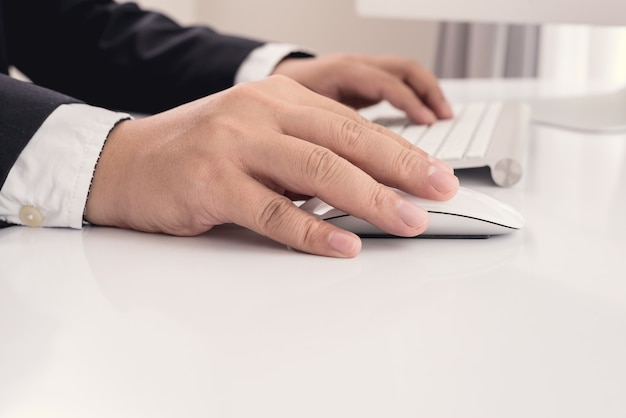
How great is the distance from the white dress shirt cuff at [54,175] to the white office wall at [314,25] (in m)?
2.24

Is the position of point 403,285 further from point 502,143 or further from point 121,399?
point 502,143

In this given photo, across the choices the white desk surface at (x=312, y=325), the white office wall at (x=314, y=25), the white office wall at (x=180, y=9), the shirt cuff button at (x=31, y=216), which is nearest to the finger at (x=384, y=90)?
the white desk surface at (x=312, y=325)

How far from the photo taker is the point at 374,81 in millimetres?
1015

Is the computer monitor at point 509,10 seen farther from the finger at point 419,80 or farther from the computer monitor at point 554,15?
the finger at point 419,80

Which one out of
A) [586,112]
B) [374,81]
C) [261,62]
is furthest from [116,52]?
[586,112]

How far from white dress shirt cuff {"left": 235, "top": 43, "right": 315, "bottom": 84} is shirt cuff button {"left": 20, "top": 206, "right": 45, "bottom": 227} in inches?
19.9

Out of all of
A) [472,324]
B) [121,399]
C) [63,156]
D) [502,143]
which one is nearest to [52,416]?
[121,399]

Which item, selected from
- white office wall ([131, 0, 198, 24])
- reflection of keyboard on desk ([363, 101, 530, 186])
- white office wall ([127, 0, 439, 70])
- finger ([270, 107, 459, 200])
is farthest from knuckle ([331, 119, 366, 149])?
white office wall ([131, 0, 198, 24])

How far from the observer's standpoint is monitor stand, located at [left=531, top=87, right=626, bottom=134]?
1008mm

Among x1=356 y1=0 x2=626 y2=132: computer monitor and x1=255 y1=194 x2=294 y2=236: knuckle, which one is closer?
x1=255 y1=194 x2=294 y2=236: knuckle

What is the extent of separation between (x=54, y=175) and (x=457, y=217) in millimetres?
300

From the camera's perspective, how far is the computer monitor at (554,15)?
968 mm

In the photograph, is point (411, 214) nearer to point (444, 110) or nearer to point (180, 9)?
point (444, 110)

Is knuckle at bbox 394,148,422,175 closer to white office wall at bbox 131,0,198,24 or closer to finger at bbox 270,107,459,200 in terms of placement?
finger at bbox 270,107,459,200
